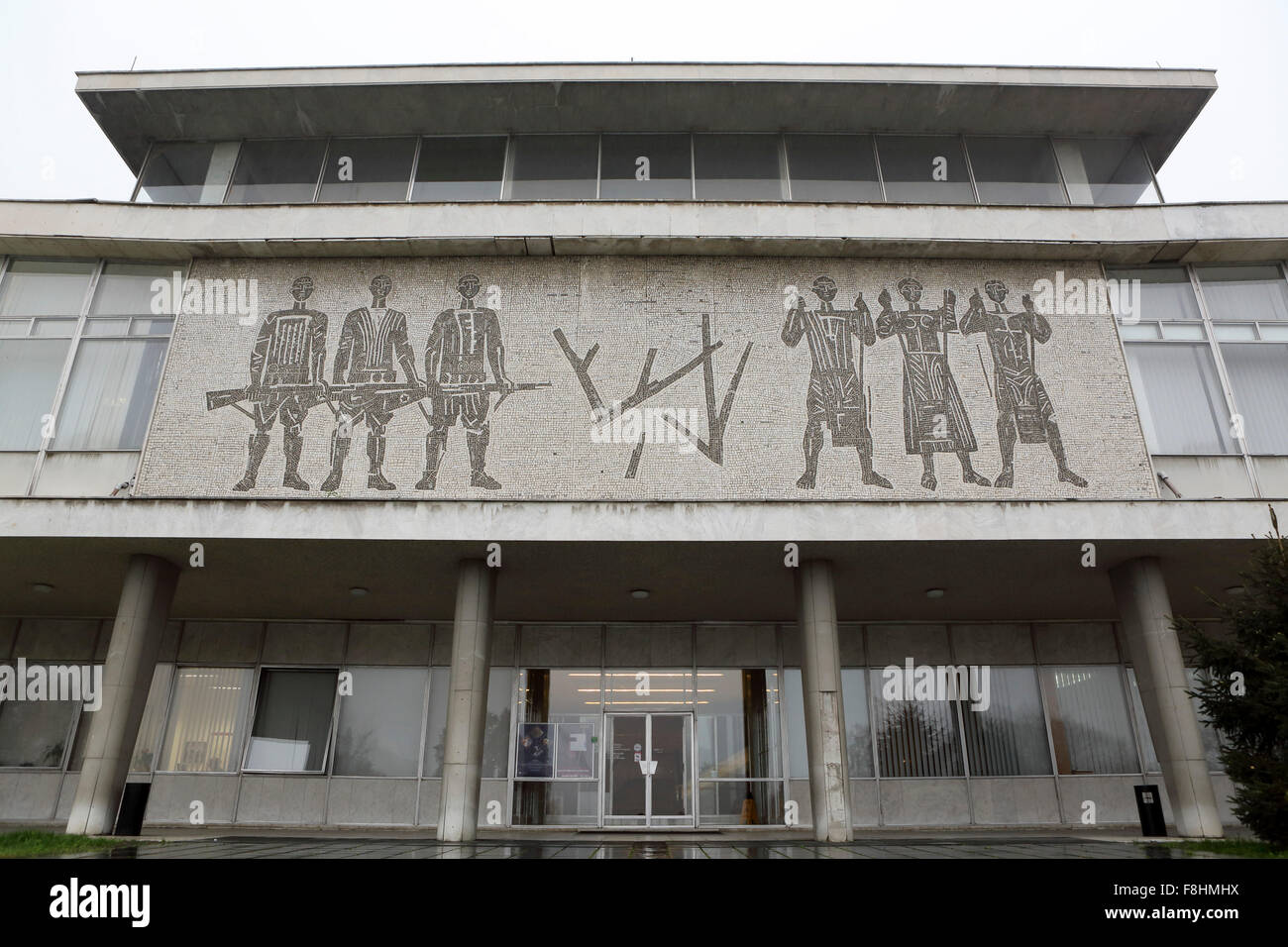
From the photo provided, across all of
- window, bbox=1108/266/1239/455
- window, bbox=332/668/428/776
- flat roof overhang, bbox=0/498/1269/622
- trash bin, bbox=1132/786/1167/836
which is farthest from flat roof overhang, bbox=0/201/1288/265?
trash bin, bbox=1132/786/1167/836

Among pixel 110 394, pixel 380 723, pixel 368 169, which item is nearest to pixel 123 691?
pixel 380 723

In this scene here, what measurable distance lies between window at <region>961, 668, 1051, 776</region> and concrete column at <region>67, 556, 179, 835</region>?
16.7 m

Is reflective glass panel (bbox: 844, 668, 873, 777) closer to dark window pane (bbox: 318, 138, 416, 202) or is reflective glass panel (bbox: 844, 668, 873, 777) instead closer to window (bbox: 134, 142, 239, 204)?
dark window pane (bbox: 318, 138, 416, 202)

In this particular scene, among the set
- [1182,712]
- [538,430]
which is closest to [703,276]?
[538,430]

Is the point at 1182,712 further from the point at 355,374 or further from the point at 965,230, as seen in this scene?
the point at 355,374

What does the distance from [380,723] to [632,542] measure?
861 cm

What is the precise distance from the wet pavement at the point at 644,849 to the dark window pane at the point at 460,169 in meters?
13.0

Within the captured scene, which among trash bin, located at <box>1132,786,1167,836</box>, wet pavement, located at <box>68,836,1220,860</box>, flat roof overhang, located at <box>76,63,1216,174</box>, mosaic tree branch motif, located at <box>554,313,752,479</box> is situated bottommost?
wet pavement, located at <box>68,836,1220,860</box>

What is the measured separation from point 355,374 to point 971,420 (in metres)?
11.6

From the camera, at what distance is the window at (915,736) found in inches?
707

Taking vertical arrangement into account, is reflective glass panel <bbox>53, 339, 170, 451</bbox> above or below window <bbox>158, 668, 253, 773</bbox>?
above

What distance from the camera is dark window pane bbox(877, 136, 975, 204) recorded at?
1794 centimetres

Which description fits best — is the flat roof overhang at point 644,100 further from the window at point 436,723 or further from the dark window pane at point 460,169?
the window at point 436,723

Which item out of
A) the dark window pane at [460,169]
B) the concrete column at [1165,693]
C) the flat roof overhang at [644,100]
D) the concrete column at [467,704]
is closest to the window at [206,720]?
the concrete column at [467,704]
